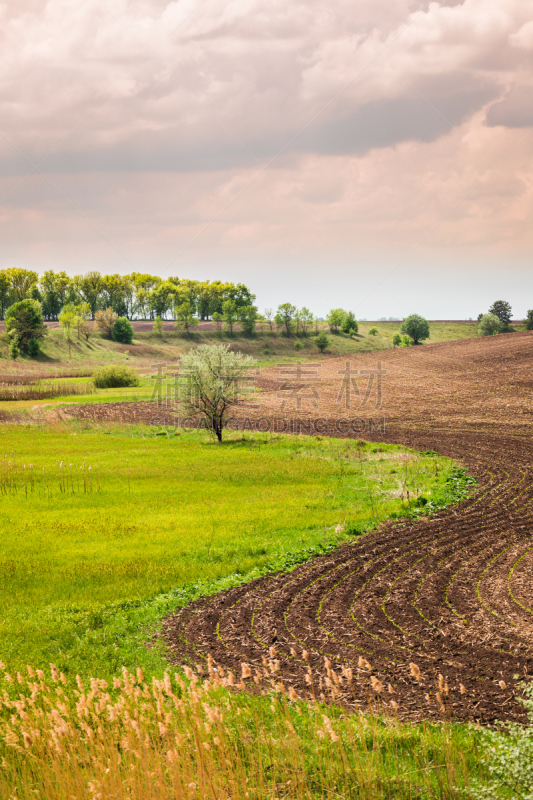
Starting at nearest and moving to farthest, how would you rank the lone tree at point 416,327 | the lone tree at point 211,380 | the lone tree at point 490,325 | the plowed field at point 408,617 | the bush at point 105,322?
the plowed field at point 408,617 < the lone tree at point 211,380 < the bush at point 105,322 < the lone tree at point 490,325 < the lone tree at point 416,327

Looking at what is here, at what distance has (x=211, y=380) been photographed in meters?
38.5

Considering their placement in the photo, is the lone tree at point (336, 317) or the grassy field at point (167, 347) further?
the lone tree at point (336, 317)

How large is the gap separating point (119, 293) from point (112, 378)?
296 feet

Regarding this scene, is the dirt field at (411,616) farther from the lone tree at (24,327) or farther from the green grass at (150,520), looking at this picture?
the lone tree at (24,327)

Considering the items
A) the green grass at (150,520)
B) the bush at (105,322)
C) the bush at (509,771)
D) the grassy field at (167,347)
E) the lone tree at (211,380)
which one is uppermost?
the bush at (105,322)

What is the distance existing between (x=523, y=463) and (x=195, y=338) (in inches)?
4815

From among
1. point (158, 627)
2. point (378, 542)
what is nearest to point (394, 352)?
point (378, 542)

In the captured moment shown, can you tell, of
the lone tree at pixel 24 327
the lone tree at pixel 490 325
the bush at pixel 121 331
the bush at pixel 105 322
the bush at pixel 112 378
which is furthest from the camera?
the lone tree at pixel 490 325

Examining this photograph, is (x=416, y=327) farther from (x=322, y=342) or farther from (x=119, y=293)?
(x=119, y=293)

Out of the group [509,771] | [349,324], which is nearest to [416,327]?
[349,324]

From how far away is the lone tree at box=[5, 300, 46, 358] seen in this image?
99625 mm

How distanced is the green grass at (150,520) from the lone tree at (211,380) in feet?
9.60

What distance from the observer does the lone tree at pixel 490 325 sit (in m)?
141

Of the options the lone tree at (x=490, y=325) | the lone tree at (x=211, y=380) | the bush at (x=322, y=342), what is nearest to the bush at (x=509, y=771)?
the lone tree at (x=211, y=380)
